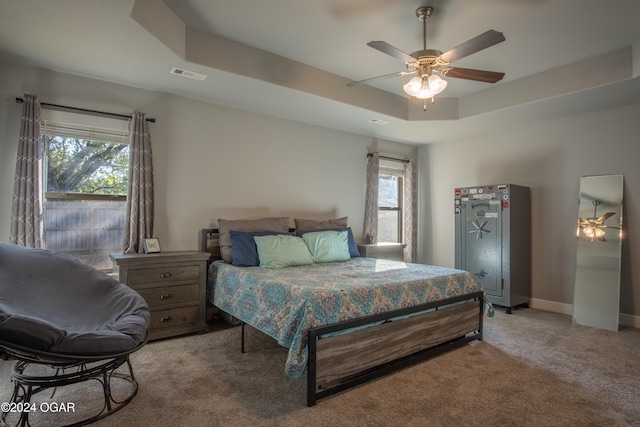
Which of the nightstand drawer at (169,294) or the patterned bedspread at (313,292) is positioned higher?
the patterned bedspread at (313,292)

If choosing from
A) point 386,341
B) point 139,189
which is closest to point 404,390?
point 386,341

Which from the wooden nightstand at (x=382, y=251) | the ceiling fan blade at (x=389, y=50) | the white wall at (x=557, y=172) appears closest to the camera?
the ceiling fan blade at (x=389, y=50)

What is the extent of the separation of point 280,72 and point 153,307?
2.50 m

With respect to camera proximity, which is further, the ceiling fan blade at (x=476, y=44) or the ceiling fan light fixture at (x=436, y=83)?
the ceiling fan light fixture at (x=436, y=83)

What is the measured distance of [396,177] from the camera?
583 centimetres

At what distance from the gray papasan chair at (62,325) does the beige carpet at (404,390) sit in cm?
19

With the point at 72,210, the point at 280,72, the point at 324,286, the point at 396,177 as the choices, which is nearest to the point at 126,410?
the point at 324,286

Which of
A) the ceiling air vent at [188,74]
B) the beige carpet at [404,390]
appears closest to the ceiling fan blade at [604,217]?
the beige carpet at [404,390]

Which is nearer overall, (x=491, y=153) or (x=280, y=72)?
(x=280, y=72)

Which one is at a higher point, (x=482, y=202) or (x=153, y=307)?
(x=482, y=202)

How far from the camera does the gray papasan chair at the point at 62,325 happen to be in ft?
5.41

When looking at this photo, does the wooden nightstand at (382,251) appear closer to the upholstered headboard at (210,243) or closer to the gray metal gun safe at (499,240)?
the gray metal gun safe at (499,240)

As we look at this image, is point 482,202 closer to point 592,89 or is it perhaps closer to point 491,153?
point 491,153

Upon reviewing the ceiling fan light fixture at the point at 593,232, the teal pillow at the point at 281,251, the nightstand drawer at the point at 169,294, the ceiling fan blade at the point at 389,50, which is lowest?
the nightstand drawer at the point at 169,294
